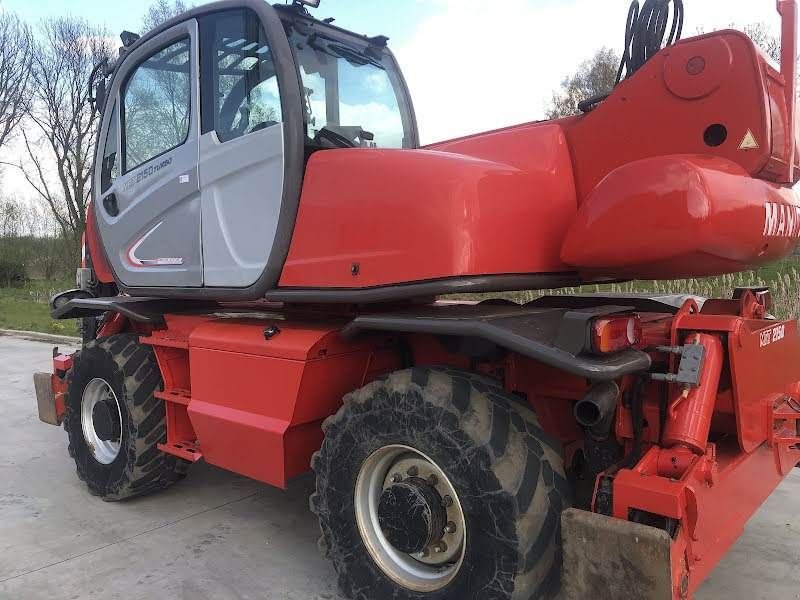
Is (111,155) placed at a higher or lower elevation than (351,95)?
lower

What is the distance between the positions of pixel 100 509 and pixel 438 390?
2.96 metres

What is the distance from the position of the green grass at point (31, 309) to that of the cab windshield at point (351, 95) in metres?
12.1

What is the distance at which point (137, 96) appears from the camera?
4305 millimetres

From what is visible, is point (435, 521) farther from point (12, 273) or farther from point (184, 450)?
point (12, 273)

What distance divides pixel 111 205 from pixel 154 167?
0.61 meters

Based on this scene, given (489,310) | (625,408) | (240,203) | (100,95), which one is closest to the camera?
(625,408)

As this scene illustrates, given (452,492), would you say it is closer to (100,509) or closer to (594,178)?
(594,178)

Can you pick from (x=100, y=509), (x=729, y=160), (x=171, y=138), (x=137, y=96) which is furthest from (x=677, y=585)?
(x=137, y=96)

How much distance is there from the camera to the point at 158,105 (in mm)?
4086

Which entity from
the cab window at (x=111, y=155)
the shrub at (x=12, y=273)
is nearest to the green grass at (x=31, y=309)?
the shrub at (x=12, y=273)

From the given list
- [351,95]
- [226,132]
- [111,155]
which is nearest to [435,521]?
[226,132]

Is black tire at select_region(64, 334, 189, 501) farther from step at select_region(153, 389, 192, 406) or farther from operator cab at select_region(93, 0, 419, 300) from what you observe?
operator cab at select_region(93, 0, 419, 300)

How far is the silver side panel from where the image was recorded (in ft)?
10.6

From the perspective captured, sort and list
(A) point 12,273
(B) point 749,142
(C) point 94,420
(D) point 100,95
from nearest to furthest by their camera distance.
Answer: (B) point 749,142 → (C) point 94,420 → (D) point 100,95 → (A) point 12,273
